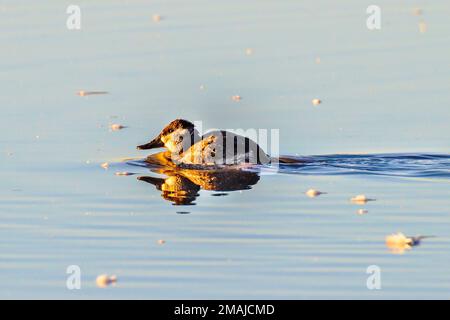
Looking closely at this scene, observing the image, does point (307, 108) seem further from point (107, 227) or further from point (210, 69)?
point (107, 227)

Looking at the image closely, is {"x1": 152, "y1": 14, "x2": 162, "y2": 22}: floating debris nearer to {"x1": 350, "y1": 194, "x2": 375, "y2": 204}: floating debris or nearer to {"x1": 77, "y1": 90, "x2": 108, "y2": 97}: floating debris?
{"x1": 77, "y1": 90, "x2": 108, "y2": 97}: floating debris

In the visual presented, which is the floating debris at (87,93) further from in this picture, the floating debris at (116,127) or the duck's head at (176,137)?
the duck's head at (176,137)

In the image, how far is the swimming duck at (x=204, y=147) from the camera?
14.3 metres

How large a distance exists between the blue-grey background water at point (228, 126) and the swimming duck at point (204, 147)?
17.6 inches

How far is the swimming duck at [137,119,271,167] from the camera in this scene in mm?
14328

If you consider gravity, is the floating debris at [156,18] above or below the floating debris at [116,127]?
above

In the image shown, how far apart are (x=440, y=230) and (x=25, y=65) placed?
908 centimetres

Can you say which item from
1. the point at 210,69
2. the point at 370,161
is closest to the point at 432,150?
the point at 370,161

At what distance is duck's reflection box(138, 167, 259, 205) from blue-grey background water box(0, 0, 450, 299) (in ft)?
0.67

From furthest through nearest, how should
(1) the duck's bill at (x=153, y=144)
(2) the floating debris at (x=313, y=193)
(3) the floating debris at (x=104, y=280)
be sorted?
(1) the duck's bill at (x=153, y=144), (2) the floating debris at (x=313, y=193), (3) the floating debris at (x=104, y=280)

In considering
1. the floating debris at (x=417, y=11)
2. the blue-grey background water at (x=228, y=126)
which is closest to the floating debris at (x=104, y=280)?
the blue-grey background water at (x=228, y=126)

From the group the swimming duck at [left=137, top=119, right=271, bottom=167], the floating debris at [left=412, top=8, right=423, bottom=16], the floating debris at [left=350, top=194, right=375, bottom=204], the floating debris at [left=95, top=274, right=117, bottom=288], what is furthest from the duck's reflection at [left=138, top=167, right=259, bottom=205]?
the floating debris at [left=412, top=8, right=423, bottom=16]

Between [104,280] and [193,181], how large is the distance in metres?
4.21

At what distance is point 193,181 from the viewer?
14.1 meters
